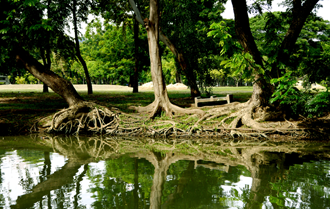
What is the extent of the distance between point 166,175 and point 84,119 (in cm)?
812

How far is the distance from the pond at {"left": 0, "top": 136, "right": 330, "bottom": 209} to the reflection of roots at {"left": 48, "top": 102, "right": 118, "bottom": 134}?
2630 mm

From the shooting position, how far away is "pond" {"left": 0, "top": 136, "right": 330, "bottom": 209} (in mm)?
5508

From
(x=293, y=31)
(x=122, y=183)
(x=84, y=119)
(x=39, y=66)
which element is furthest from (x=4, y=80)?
(x=122, y=183)

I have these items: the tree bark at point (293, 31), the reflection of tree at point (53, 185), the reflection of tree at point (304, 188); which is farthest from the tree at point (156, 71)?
the reflection of tree at point (304, 188)

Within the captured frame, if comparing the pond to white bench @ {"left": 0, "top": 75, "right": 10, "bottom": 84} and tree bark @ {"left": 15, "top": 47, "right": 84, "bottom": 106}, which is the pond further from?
white bench @ {"left": 0, "top": 75, "right": 10, "bottom": 84}

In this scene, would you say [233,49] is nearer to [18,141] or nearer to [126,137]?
[126,137]

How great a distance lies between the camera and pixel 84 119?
Result: 14.1 metres

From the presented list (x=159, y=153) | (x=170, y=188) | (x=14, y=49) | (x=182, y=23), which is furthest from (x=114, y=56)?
(x=170, y=188)

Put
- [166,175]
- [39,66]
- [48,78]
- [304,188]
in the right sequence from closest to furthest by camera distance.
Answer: [304,188], [166,175], [48,78], [39,66]

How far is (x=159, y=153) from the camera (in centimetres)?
959

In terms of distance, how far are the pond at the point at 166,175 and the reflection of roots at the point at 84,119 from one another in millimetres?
2630

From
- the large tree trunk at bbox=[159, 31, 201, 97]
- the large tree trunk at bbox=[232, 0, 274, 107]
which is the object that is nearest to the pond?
the large tree trunk at bbox=[232, 0, 274, 107]

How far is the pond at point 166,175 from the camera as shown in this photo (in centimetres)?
551

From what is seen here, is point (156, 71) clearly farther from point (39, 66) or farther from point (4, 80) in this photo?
point (4, 80)
